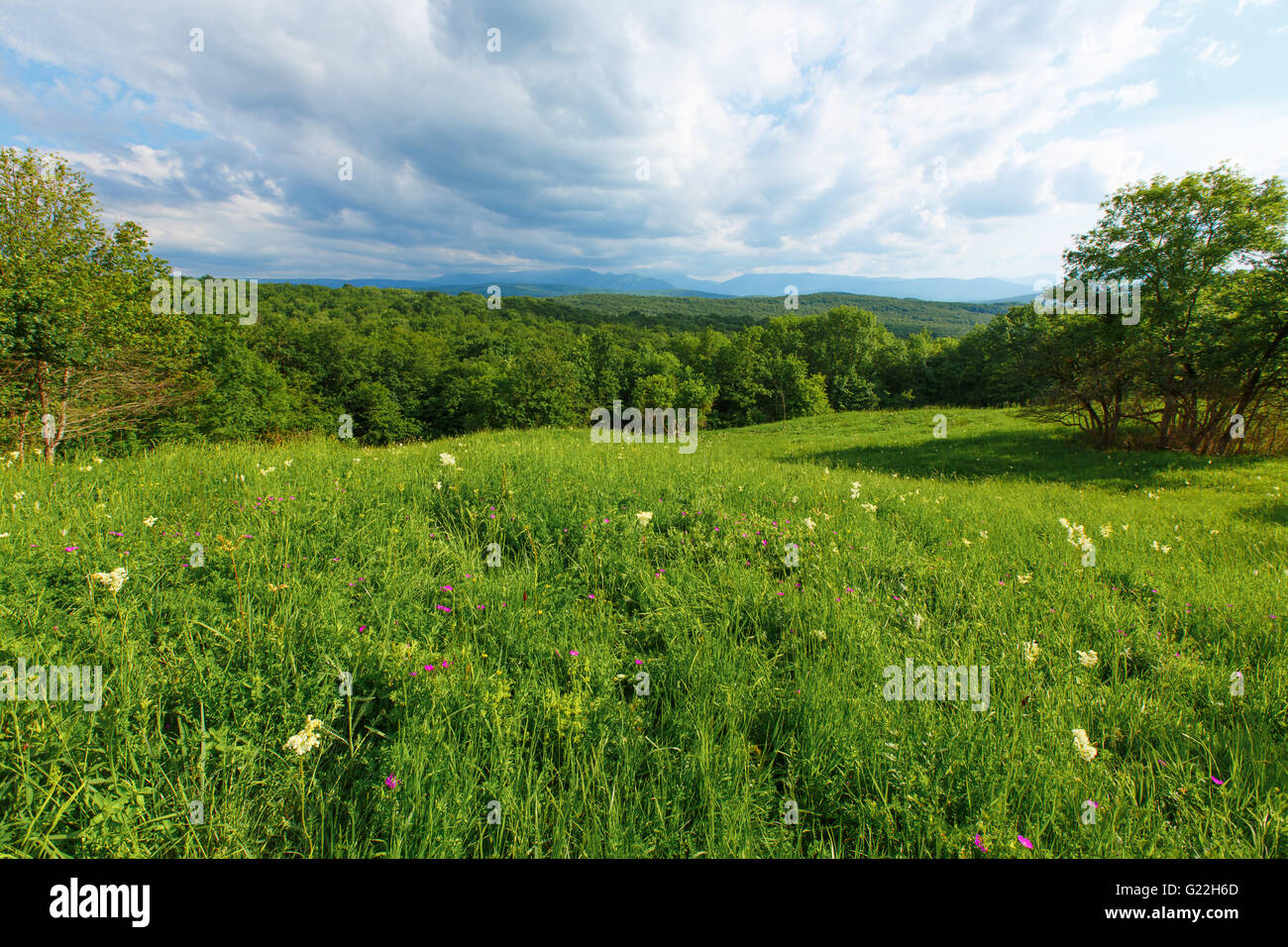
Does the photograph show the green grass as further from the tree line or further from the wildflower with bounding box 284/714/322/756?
the tree line

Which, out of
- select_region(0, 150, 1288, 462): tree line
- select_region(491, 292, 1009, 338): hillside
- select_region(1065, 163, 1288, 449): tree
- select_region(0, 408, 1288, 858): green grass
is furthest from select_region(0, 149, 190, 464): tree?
select_region(491, 292, 1009, 338): hillside

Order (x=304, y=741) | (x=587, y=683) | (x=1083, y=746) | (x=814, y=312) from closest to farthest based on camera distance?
(x=304, y=741)
(x=1083, y=746)
(x=587, y=683)
(x=814, y=312)

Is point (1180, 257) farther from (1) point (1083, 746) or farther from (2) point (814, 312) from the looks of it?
(2) point (814, 312)

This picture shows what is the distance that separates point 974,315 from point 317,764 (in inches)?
9048

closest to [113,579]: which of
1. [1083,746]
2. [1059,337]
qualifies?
[1083,746]

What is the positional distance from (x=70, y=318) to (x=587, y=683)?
71.4 ft

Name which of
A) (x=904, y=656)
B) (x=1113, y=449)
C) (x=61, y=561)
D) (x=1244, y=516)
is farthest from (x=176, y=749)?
(x=1113, y=449)

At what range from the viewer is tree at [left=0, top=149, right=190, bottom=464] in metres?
14.2

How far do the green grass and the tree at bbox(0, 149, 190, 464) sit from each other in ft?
45.6

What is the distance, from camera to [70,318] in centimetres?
1476

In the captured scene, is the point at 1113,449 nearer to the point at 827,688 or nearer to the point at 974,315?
the point at 827,688

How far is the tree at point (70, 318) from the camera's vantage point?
14.2 m

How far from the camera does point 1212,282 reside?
15.7 metres

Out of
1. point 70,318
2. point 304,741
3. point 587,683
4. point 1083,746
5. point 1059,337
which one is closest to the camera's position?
point 304,741
